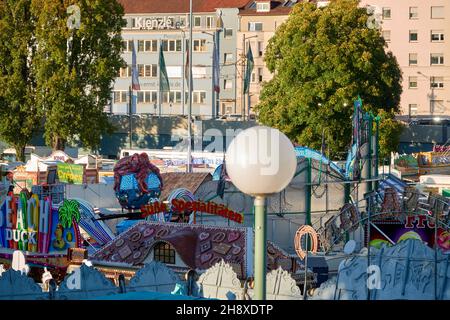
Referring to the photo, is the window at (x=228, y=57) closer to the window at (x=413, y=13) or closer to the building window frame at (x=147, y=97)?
the building window frame at (x=147, y=97)

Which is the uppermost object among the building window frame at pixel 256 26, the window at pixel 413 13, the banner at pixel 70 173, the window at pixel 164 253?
the window at pixel 413 13

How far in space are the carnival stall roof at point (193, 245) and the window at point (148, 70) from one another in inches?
2981

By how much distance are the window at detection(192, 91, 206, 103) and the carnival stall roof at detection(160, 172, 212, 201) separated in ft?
201

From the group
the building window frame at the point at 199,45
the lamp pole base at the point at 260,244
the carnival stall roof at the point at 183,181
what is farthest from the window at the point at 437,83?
the lamp pole base at the point at 260,244

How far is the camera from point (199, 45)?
104 m

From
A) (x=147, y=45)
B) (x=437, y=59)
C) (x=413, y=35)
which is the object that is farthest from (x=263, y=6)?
(x=437, y=59)

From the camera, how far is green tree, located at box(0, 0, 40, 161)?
68.7 m

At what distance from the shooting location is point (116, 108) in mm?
104875

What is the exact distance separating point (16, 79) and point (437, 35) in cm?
3838

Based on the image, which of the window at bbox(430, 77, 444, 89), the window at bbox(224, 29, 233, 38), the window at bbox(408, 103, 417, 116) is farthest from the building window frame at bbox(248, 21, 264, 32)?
the window at bbox(430, 77, 444, 89)

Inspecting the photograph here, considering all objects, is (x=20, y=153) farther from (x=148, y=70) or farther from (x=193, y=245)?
(x=193, y=245)

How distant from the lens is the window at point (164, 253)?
27.5 metres

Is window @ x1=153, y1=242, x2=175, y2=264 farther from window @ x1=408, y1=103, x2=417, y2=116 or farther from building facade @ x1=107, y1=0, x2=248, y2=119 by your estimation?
building facade @ x1=107, y1=0, x2=248, y2=119
